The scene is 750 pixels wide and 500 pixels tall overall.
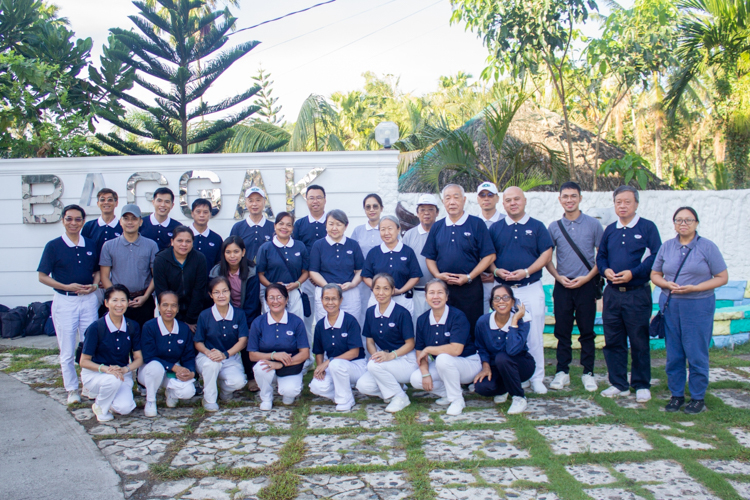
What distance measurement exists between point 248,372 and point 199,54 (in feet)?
34.7

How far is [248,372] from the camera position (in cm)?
466

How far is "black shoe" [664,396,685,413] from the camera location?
386 cm

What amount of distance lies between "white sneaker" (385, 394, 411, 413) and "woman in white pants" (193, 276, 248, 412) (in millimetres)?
1186

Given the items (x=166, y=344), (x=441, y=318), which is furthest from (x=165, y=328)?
(x=441, y=318)

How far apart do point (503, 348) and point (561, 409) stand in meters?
0.58

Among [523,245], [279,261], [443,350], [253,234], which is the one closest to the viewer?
[443,350]

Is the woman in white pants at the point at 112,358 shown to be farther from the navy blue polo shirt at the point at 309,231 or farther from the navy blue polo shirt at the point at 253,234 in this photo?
the navy blue polo shirt at the point at 309,231

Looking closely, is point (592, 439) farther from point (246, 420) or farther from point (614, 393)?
point (246, 420)

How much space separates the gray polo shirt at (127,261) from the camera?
15.0 feet

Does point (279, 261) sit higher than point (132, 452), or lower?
higher

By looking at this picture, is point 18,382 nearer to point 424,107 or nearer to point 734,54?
point 734,54

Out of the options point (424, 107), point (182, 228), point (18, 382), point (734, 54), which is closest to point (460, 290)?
point (182, 228)

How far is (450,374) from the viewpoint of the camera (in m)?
4.02

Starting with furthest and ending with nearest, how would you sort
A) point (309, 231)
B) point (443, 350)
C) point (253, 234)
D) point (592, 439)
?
point (309, 231)
point (253, 234)
point (443, 350)
point (592, 439)
